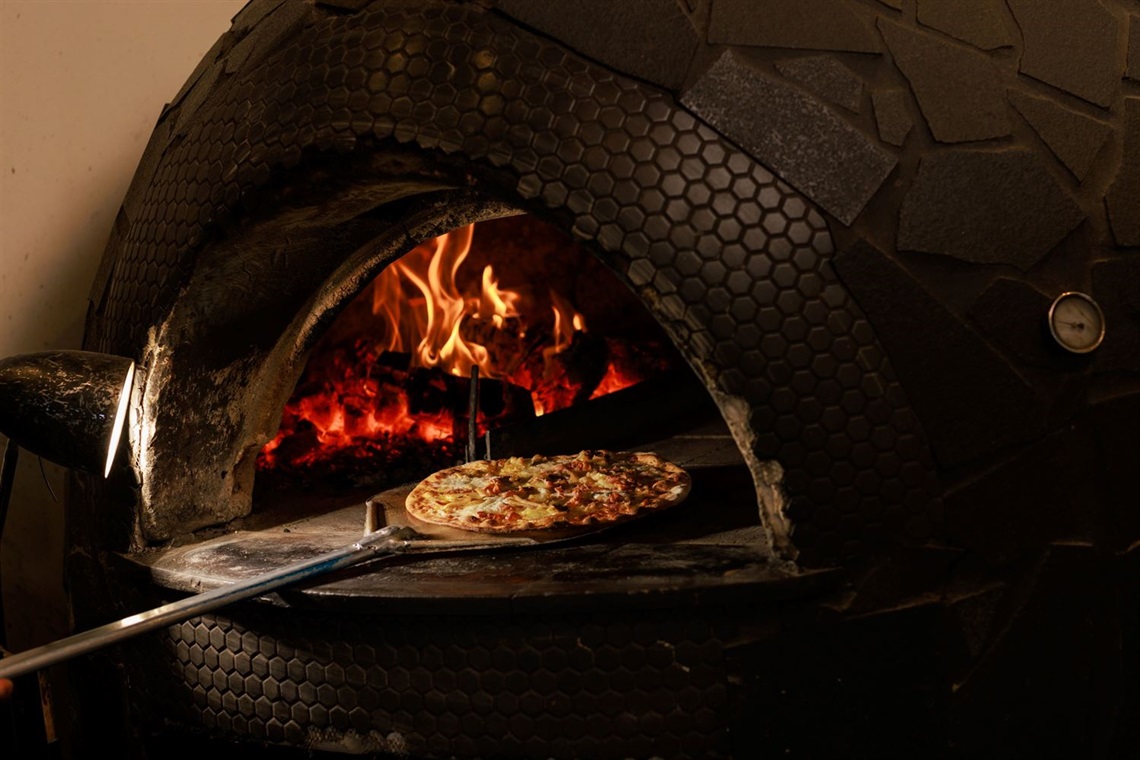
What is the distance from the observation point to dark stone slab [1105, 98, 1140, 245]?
2.08m

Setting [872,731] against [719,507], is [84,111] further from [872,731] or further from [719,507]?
[872,731]

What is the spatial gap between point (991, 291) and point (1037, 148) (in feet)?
0.98

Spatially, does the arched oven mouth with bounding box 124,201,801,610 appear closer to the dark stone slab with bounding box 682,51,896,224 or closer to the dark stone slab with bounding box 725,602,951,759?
the dark stone slab with bounding box 725,602,951,759

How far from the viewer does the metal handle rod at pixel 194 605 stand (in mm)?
1786

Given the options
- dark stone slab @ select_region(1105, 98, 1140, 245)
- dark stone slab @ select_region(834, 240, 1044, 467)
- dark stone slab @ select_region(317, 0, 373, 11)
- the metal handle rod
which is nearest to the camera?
the metal handle rod

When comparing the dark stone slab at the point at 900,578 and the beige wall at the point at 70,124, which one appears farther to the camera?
the beige wall at the point at 70,124

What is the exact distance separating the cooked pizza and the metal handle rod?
0.23 metres

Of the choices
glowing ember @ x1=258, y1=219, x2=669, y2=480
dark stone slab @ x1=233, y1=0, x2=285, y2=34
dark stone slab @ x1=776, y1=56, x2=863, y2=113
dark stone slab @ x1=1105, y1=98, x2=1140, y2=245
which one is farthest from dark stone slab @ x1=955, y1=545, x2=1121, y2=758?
dark stone slab @ x1=233, y1=0, x2=285, y2=34

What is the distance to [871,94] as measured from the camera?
201cm

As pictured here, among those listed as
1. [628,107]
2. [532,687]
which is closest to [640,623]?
[532,687]

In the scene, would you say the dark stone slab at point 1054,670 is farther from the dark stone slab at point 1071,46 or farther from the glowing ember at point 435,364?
the glowing ember at point 435,364

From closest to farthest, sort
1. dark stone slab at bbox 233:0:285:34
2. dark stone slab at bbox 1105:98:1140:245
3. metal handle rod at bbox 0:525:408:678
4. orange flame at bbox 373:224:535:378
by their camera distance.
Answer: metal handle rod at bbox 0:525:408:678, dark stone slab at bbox 1105:98:1140:245, dark stone slab at bbox 233:0:285:34, orange flame at bbox 373:224:535:378

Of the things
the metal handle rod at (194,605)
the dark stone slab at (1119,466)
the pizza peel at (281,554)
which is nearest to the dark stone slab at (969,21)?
the dark stone slab at (1119,466)

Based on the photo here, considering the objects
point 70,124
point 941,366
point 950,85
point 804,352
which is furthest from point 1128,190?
point 70,124
